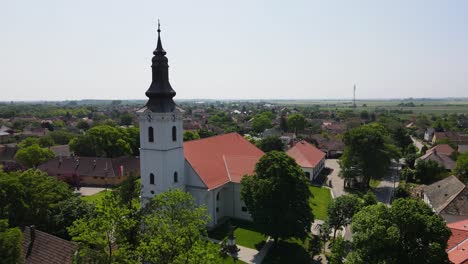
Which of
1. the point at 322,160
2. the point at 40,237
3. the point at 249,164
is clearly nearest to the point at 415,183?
the point at 322,160

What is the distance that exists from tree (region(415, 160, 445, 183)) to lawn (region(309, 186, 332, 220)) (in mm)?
15292

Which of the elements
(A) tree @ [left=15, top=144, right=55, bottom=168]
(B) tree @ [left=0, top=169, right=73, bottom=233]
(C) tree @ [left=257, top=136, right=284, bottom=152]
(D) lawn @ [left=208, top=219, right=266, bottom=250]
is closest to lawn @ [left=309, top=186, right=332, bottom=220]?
(D) lawn @ [left=208, top=219, right=266, bottom=250]

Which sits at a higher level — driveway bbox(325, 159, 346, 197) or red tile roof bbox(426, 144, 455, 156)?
red tile roof bbox(426, 144, 455, 156)

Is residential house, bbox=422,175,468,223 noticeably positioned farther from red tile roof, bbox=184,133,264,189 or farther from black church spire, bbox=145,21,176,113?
black church spire, bbox=145,21,176,113

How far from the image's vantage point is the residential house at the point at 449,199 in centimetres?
3139

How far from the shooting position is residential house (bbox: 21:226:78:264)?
22.1 m

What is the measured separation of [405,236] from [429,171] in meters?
40.4

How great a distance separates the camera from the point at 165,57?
29484 mm

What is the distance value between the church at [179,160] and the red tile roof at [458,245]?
61.6 feet

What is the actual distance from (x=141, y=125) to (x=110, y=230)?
15698mm

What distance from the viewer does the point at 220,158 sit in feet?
127

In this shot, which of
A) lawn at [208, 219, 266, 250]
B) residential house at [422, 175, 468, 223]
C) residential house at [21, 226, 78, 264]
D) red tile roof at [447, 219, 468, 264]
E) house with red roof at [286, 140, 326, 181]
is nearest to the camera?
red tile roof at [447, 219, 468, 264]

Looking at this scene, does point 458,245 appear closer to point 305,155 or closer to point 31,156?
point 305,155

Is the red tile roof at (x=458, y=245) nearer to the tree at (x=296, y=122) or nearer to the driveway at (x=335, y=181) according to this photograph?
the driveway at (x=335, y=181)
